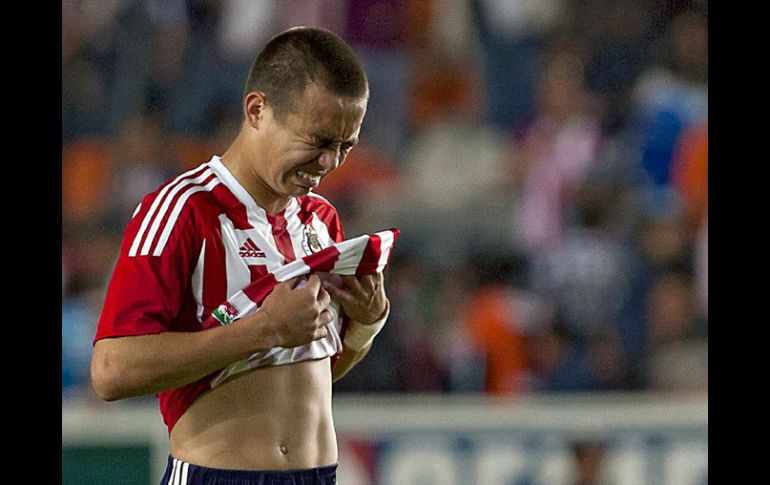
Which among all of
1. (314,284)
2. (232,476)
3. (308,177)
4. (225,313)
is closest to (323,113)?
(308,177)

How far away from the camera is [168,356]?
8.67 ft

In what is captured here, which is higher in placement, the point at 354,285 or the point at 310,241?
the point at 310,241

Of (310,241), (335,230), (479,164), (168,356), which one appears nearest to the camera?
(168,356)

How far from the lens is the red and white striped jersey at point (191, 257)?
270cm

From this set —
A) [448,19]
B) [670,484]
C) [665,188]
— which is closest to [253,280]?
[670,484]

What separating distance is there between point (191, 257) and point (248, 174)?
0.29 metres

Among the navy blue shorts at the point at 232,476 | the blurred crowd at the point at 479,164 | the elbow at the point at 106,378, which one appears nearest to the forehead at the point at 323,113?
the elbow at the point at 106,378

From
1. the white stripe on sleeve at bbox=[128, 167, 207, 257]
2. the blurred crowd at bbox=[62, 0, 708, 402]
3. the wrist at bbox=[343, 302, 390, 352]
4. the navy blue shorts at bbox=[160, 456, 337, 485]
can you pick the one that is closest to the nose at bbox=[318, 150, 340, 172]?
the white stripe on sleeve at bbox=[128, 167, 207, 257]

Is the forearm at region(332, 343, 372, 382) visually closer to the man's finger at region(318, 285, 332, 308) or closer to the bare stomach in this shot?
the bare stomach

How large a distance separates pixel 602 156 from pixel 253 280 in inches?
200

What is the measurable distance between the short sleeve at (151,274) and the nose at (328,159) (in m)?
0.33

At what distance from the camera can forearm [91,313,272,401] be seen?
2.64 m

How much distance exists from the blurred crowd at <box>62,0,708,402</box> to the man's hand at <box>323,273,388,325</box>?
3.63 m

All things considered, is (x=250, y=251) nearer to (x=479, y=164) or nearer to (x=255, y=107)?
(x=255, y=107)
